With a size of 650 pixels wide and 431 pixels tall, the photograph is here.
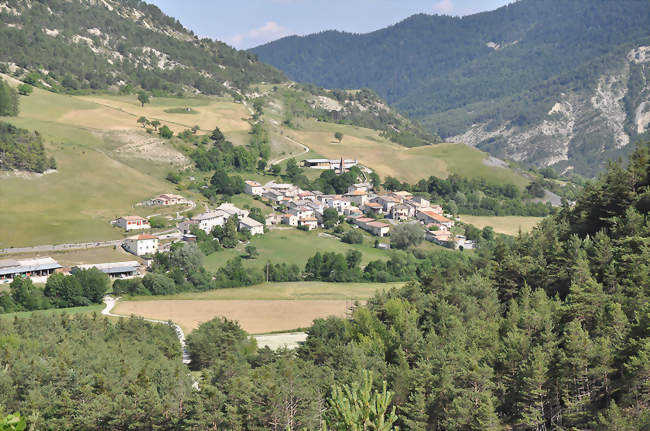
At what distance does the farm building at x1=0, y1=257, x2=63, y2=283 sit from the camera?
58.2m

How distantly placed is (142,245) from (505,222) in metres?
56.4

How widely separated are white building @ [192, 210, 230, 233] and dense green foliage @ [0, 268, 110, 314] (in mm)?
19453

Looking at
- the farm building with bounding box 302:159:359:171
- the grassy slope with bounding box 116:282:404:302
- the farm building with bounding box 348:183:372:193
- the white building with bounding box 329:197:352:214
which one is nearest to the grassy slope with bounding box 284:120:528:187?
the farm building with bounding box 302:159:359:171

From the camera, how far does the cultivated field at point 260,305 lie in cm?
5072

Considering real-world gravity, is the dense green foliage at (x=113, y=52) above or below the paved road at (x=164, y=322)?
above

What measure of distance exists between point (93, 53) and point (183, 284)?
11566 cm

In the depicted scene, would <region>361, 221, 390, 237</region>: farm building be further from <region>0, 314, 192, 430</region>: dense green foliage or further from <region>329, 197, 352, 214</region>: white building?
<region>0, 314, 192, 430</region>: dense green foliage

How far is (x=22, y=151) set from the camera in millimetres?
81812

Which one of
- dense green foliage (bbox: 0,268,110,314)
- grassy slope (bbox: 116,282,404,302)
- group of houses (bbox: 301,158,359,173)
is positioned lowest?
grassy slope (bbox: 116,282,404,302)

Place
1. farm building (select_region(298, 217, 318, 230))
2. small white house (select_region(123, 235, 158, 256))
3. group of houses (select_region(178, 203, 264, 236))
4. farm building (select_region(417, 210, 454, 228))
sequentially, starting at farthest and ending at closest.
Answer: farm building (select_region(417, 210, 454, 228)) < farm building (select_region(298, 217, 318, 230)) < group of houses (select_region(178, 203, 264, 236)) < small white house (select_region(123, 235, 158, 256))

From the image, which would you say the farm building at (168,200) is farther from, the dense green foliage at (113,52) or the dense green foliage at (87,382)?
the dense green foliage at (113,52)

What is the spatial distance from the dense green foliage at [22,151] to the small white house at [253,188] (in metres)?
26.5

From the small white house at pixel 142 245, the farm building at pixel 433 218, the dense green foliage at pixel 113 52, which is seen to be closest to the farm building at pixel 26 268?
the small white house at pixel 142 245

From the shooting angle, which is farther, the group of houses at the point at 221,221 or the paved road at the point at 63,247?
the group of houses at the point at 221,221
